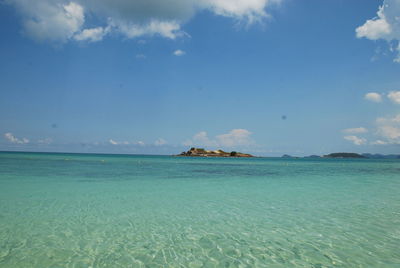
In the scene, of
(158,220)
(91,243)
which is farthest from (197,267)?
(158,220)

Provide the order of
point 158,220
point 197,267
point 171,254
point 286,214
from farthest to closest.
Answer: point 286,214
point 158,220
point 171,254
point 197,267

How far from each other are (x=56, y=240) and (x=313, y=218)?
28.3 feet

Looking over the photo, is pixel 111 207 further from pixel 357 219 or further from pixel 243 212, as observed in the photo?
pixel 357 219

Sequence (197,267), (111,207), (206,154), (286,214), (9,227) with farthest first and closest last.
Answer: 1. (206,154)
2. (111,207)
3. (286,214)
4. (9,227)
5. (197,267)

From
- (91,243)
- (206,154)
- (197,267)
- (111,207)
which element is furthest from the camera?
(206,154)

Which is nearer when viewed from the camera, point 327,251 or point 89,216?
point 327,251

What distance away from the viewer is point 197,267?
5355 mm

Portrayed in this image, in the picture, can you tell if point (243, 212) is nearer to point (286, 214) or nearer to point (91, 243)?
point (286, 214)

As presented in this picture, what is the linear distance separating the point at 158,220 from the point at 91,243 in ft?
9.02

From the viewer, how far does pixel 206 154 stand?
188 m

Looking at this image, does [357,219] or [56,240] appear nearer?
[56,240]

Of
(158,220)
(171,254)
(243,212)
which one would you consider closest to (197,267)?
(171,254)

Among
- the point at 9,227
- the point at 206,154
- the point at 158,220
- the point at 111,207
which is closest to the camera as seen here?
the point at 9,227

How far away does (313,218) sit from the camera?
923 cm
